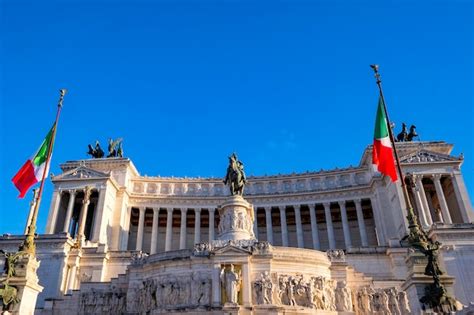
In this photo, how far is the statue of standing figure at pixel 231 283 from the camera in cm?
2624

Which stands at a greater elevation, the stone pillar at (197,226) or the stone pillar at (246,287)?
the stone pillar at (197,226)

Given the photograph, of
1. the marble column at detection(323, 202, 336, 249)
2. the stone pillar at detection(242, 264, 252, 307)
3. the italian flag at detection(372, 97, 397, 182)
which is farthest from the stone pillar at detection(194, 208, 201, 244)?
the italian flag at detection(372, 97, 397, 182)

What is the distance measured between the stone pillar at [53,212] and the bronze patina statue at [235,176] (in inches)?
1301

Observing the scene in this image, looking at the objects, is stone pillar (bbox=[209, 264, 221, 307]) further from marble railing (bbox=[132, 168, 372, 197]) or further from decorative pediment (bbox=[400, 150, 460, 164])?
decorative pediment (bbox=[400, 150, 460, 164])

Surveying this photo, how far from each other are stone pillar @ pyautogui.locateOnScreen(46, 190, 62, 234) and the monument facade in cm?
16

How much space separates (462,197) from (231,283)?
135ft

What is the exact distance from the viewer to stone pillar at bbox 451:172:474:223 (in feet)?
173

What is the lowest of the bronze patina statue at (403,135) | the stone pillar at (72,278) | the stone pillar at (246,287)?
the stone pillar at (246,287)

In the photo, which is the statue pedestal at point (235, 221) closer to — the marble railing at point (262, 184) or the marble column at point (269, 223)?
the marble column at point (269, 223)

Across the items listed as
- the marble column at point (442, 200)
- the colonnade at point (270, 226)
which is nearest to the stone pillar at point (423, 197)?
the marble column at point (442, 200)

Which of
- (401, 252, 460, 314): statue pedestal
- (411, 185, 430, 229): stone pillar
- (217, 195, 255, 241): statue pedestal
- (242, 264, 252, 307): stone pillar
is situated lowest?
(401, 252, 460, 314): statue pedestal

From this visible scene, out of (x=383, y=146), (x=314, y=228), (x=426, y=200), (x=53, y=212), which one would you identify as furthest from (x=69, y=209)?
(x=426, y=200)

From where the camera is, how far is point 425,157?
57875 millimetres

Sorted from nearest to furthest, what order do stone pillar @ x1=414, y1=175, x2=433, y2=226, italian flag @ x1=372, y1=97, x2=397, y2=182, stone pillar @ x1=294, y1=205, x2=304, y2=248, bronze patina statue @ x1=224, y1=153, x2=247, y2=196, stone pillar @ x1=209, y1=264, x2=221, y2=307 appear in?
italian flag @ x1=372, y1=97, x2=397, y2=182 < stone pillar @ x1=209, y1=264, x2=221, y2=307 < bronze patina statue @ x1=224, y1=153, x2=247, y2=196 < stone pillar @ x1=414, y1=175, x2=433, y2=226 < stone pillar @ x1=294, y1=205, x2=304, y2=248
